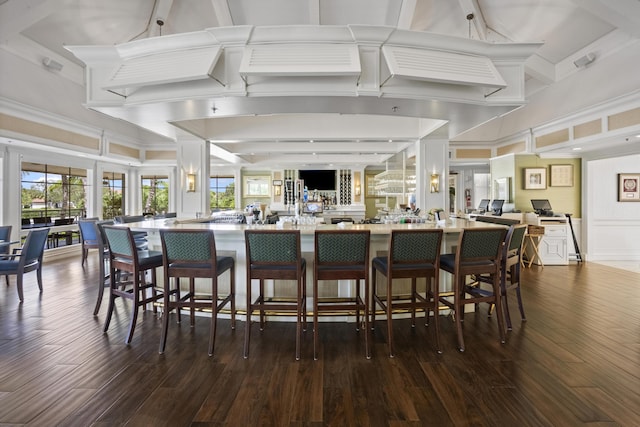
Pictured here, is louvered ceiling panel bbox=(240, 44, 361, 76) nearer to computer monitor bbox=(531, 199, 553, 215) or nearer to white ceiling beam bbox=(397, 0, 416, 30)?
white ceiling beam bbox=(397, 0, 416, 30)

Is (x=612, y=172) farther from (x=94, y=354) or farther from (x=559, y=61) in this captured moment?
(x=94, y=354)

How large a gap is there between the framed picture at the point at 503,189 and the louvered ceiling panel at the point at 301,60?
6.33 metres

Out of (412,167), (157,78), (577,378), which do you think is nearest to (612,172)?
(412,167)

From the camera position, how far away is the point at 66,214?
7641 mm

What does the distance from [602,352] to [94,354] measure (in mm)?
4639

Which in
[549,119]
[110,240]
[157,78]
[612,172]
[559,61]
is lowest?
[110,240]

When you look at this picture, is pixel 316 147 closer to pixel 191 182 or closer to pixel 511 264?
pixel 191 182

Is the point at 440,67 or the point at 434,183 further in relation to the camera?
the point at 434,183

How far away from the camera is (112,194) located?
30.4 feet

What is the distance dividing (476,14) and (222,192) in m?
9.76

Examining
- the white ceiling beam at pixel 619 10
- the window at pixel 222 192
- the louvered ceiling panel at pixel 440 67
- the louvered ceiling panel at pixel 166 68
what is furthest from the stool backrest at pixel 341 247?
the window at pixel 222 192

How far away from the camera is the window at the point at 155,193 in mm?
10258

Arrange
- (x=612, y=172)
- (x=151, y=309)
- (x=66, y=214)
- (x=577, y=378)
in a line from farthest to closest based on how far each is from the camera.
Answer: (x=66, y=214), (x=612, y=172), (x=151, y=309), (x=577, y=378)

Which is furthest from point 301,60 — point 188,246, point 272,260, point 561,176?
point 561,176
